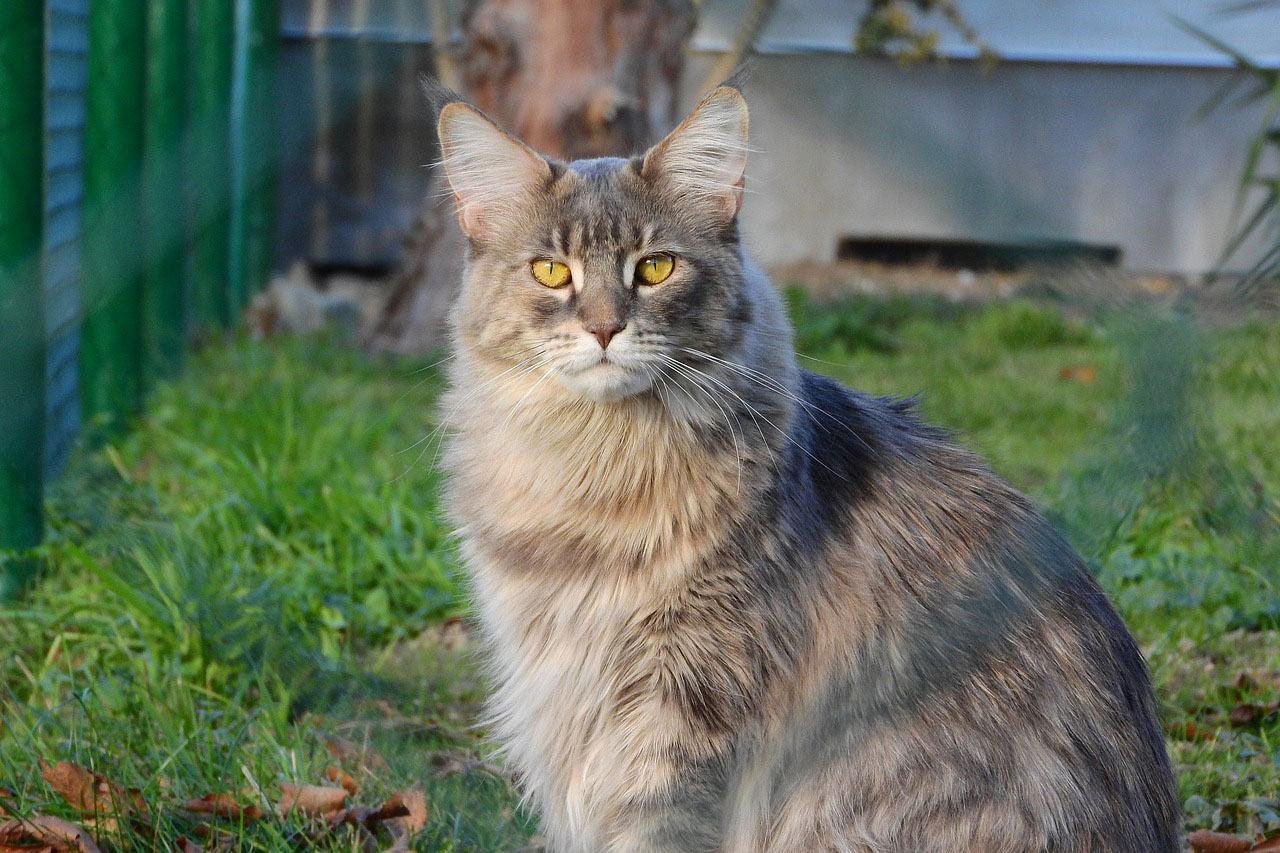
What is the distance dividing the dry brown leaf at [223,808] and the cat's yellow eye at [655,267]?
Answer: 114 centimetres

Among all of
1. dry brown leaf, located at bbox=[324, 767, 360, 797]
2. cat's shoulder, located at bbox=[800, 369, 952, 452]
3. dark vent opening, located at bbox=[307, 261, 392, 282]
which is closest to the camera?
cat's shoulder, located at bbox=[800, 369, 952, 452]

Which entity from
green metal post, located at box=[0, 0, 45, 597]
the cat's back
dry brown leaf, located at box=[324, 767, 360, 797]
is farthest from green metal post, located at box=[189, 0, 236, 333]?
the cat's back

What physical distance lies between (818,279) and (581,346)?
19.8ft

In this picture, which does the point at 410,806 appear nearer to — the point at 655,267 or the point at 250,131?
the point at 655,267

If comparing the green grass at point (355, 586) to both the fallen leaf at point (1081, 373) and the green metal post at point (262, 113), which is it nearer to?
the fallen leaf at point (1081, 373)

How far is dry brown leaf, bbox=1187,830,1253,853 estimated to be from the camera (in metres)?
2.19

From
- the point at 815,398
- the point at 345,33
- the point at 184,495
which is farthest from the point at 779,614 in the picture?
the point at 345,33

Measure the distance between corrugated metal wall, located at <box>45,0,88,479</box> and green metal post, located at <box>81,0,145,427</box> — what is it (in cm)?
7

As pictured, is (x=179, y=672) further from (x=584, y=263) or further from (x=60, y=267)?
(x=584, y=263)

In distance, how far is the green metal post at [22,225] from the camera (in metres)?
2.81

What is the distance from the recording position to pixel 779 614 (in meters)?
1.97

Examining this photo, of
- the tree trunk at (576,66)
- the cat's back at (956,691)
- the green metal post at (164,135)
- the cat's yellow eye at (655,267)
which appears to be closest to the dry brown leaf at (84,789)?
the cat's back at (956,691)

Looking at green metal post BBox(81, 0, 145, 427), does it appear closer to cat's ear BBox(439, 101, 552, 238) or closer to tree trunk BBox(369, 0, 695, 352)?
tree trunk BBox(369, 0, 695, 352)

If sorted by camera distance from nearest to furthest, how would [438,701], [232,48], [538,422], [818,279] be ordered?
[538,422] < [438,701] < [232,48] < [818,279]
